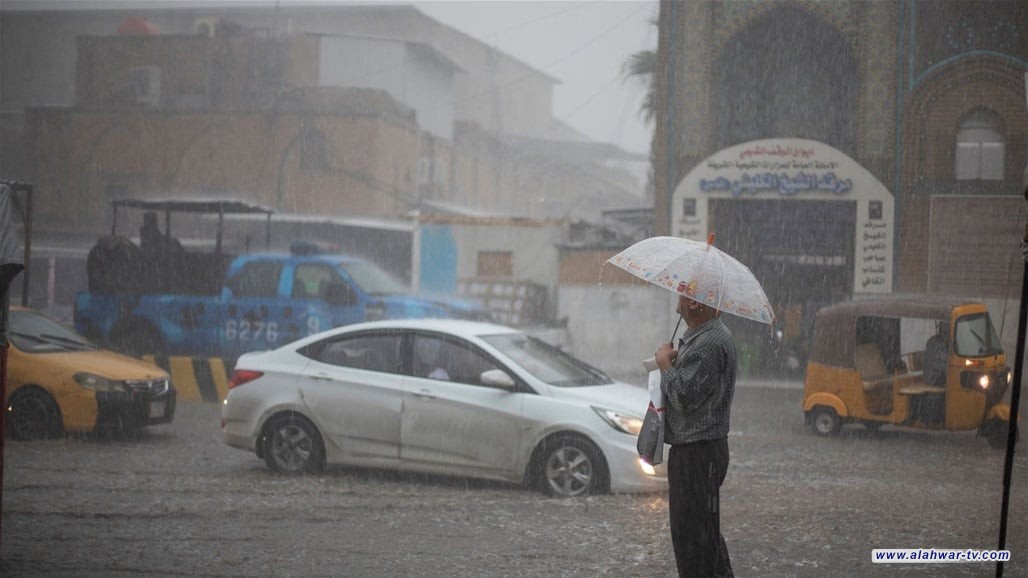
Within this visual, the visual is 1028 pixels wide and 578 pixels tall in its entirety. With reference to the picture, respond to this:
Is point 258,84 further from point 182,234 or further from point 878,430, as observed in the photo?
point 878,430

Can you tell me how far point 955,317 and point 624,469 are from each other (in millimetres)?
6043

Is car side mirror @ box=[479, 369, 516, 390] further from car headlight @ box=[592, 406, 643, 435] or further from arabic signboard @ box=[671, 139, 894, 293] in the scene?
arabic signboard @ box=[671, 139, 894, 293]

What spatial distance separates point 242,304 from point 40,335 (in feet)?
14.1

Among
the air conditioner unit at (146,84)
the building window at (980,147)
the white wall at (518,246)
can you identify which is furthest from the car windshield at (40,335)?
the air conditioner unit at (146,84)

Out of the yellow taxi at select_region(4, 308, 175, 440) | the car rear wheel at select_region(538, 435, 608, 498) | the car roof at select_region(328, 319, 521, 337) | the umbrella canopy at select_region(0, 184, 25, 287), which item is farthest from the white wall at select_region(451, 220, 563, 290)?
the umbrella canopy at select_region(0, 184, 25, 287)

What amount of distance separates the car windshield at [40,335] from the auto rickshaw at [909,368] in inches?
363

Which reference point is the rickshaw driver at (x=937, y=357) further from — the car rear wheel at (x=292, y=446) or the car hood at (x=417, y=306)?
the car rear wheel at (x=292, y=446)

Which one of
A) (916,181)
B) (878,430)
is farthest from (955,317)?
(916,181)

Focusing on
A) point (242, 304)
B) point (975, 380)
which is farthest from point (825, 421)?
point (242, 304)

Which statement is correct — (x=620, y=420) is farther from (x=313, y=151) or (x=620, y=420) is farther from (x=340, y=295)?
(x=313, y=151)

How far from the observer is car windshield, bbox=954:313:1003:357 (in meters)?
12.7

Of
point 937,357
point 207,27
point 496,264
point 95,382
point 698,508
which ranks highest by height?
point 207,27

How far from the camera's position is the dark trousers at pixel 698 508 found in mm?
4879

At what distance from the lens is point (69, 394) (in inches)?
469
